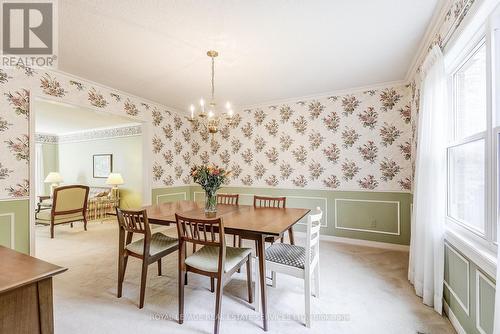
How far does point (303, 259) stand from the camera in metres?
1.90

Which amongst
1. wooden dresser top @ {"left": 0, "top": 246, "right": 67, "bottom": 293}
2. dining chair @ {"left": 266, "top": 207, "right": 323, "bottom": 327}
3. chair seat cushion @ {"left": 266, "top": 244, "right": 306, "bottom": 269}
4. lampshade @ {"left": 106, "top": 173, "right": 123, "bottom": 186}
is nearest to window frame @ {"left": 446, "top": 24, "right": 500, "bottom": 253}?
dining chair @ {"left": 266, "top": 207, "right": 323, "bottom": 327}

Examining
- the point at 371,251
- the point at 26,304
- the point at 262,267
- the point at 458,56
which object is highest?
the point at 458,56

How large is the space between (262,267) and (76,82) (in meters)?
3.45

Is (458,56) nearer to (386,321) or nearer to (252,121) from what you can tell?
(386,321)

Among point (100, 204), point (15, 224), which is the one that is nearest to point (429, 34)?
point (15, 224)

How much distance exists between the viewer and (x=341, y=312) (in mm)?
1934

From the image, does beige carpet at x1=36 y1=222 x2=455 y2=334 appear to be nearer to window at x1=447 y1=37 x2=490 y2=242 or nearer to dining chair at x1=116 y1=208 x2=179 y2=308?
dining chair at x1=116 y1=208 x2=179 y2=308

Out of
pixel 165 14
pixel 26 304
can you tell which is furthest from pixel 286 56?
pixel 26 304

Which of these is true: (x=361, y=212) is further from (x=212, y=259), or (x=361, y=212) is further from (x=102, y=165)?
(x=102, y=165)

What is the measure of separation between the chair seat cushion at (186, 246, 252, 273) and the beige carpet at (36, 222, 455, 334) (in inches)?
17.5

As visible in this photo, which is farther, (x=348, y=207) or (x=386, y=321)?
(x=348, y=207)

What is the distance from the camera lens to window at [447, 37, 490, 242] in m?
1.50

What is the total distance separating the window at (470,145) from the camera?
1.50m

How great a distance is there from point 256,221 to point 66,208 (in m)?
4.34
